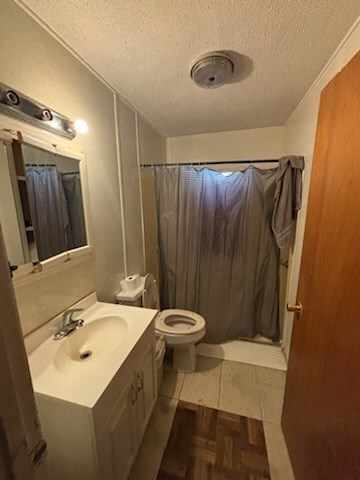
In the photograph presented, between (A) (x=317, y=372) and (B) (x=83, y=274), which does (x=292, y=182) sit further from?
(B) (x=83, y=274)

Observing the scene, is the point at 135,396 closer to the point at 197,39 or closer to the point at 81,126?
the point at 81,126

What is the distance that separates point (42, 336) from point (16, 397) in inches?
30.1

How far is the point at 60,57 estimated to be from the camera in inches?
40.2

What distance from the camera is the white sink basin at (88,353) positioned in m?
0.74

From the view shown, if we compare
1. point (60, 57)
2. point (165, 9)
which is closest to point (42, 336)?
point (60, 57)

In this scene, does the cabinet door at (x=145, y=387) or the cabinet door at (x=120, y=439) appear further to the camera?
the cabinet door at (x=145, y=387)

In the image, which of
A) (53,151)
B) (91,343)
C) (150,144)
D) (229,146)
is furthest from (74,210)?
(229,146)

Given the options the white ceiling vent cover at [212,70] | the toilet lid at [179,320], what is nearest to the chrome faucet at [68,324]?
the toilet lid at [179,320]

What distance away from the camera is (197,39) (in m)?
1.01

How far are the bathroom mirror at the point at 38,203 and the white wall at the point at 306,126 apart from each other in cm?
150

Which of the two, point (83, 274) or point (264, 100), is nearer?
point (83, 274)

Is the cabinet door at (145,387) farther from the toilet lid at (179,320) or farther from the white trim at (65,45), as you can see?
the white trim at (65,45)

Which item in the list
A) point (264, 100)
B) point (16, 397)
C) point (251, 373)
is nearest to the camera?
point (16, 397)

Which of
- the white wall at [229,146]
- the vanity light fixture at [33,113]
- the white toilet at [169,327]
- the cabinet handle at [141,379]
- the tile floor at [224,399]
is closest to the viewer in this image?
the vanity light fixture at [33,113]
